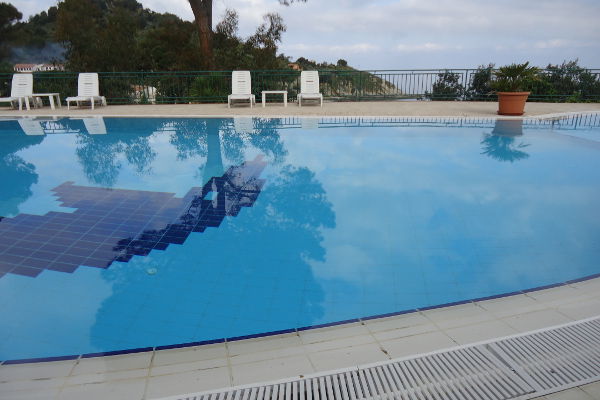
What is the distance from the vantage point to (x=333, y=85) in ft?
43.4

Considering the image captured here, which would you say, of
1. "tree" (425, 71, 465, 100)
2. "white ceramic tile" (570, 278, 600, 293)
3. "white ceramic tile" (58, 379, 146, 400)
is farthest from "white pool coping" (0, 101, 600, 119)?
"white ceramic tile" (58, 379, 146, 400)

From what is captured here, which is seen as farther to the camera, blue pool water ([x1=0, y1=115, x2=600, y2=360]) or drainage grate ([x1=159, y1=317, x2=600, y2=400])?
blue pool water ([x1=0, y1=115, x2=600, y2=360])

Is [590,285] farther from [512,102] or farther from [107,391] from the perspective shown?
[512,102]

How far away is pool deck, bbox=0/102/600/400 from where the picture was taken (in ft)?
6.90

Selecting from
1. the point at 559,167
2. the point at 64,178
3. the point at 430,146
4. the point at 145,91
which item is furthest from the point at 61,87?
the point at 559,167

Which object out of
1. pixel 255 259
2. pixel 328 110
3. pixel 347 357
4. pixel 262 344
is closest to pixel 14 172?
pixel 255 259

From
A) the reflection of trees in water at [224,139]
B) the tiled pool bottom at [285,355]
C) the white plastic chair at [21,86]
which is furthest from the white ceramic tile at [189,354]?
the white plastic chair at [21,86]

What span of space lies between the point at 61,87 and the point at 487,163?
41.9ft

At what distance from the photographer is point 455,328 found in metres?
2.52

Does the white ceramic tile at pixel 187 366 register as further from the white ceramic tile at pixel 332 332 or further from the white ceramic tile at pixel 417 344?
the white ceramic tile at pixel 417 344

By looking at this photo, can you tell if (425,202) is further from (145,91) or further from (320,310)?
(145,91)

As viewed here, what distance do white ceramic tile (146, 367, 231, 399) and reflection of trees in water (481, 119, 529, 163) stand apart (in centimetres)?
599

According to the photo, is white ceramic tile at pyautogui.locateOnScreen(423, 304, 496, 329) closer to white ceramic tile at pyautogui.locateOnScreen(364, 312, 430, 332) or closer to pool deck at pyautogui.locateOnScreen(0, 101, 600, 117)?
white ceramic tile at pyautogui.locateOnScreen(364, 312, 430, 332)

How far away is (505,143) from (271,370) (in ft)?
22.9
